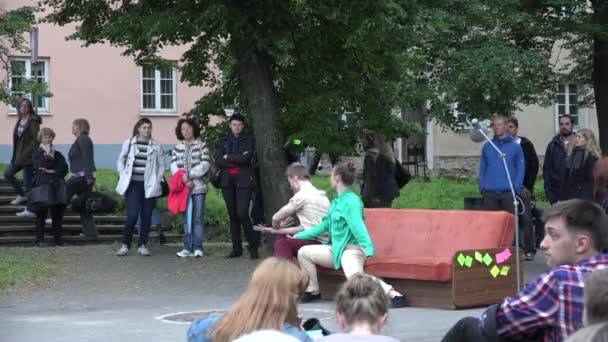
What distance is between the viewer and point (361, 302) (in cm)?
521

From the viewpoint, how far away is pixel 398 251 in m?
13.7

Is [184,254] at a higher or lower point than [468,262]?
lower

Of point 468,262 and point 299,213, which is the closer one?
point 468,262

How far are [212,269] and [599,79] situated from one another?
563 inches

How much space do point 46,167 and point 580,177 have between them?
800 cm

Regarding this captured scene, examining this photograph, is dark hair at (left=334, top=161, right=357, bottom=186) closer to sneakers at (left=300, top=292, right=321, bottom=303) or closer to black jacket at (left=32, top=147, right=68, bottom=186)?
sneakers at (left=300, top=292, right=321, bottom=303)

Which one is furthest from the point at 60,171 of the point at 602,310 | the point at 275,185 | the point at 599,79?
the point at 602,310

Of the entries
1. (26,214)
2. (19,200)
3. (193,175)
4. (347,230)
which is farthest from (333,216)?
(19,200)

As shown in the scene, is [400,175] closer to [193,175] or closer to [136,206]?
[193,175]

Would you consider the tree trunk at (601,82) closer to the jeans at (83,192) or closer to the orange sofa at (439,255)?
the jeans at (83,192)

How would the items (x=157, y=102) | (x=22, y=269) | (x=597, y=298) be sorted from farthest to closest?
(x=157, y=102), (x=22, y=269), (x=597, y=298)

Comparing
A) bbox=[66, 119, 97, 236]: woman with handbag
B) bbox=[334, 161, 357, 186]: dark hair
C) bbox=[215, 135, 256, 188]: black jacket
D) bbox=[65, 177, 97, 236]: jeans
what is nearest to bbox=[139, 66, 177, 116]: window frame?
bbox=[66, 119, 97, 236]: woman with handbag

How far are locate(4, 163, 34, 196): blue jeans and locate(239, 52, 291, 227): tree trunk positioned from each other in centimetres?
548

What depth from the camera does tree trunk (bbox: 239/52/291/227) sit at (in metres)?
17.3
